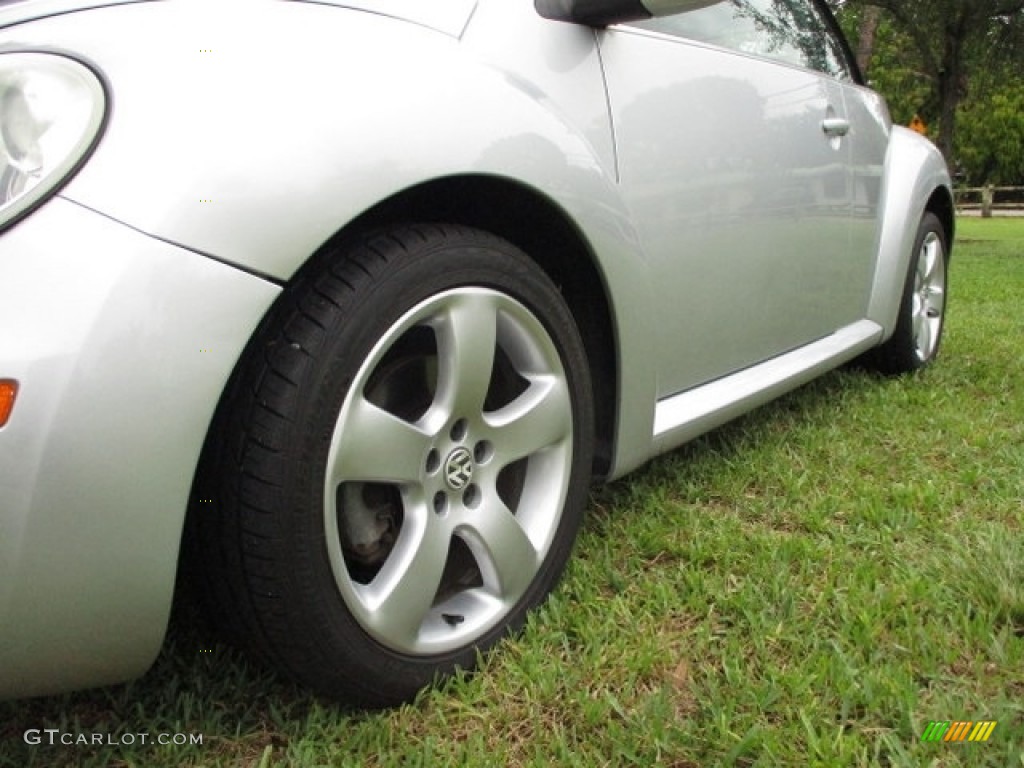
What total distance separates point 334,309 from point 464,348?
24 centimetres

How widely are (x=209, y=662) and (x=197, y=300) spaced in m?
0.73

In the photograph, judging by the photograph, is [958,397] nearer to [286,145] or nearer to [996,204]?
[286,145]

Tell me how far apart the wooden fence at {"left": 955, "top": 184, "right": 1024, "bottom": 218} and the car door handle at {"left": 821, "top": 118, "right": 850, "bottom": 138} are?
3104cm

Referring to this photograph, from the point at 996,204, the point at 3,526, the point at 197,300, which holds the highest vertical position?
the point at 197,300

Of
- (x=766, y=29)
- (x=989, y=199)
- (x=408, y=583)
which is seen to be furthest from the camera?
(x=989, y=199)

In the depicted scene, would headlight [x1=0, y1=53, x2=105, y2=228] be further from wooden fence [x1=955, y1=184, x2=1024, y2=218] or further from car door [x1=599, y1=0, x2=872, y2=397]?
wooden fence [x1=955, y1=184, x2=1024, y2=218]

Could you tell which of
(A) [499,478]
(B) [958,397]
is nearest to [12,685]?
(A) [499,478]

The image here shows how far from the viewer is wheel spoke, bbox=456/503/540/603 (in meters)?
1.47

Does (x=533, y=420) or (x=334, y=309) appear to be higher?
(x=334, y=309)

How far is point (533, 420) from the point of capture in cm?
154

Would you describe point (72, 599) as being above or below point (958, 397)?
above

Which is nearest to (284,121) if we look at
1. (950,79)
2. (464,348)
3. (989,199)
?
(464,348)

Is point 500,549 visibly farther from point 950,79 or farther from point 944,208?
point 950,79

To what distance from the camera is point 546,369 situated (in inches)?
62.0
